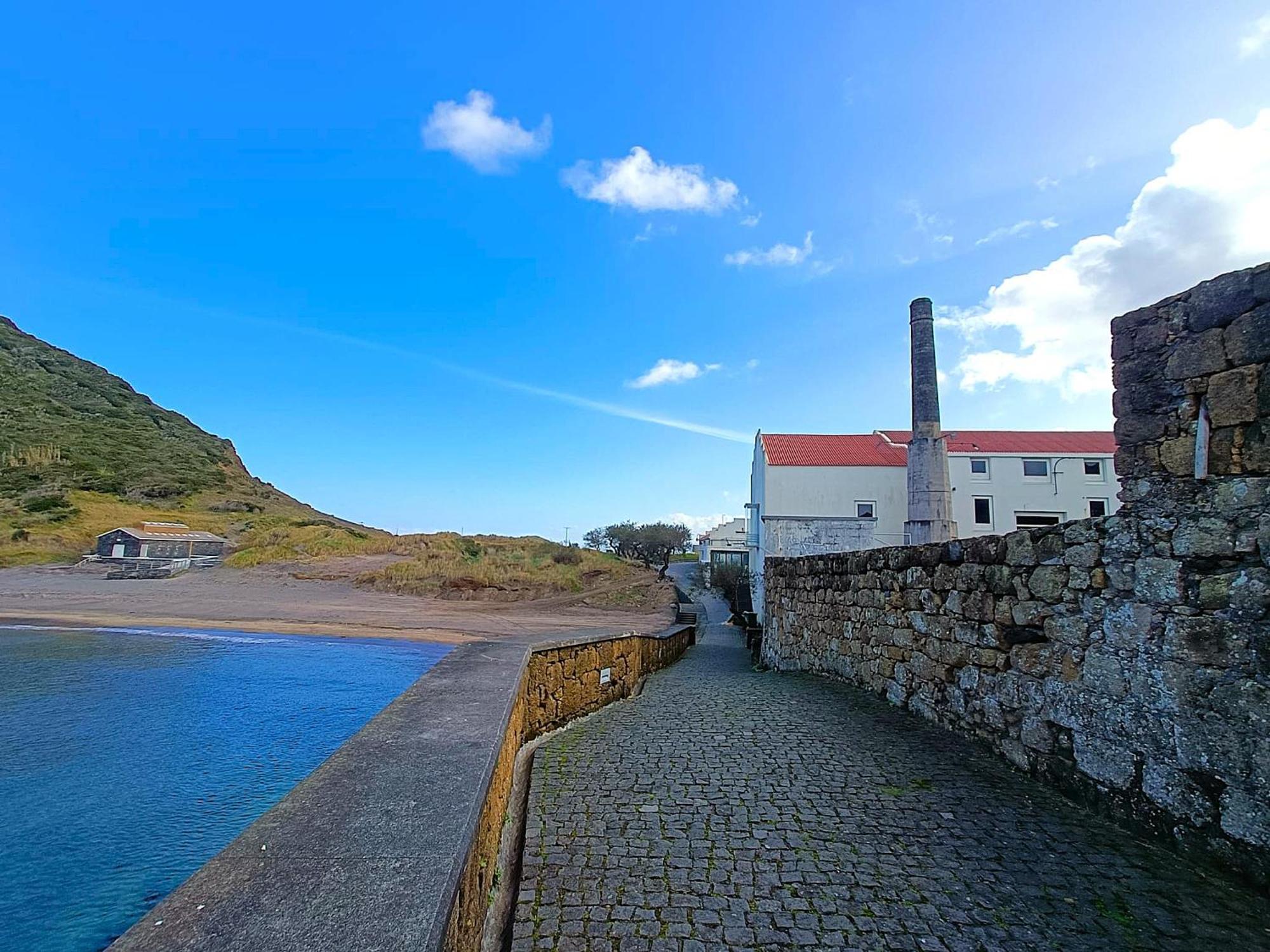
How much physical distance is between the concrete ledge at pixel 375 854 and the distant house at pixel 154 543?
2896 cm

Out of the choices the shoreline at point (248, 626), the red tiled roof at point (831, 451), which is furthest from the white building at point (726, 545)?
the shoreline at point (248, 626)

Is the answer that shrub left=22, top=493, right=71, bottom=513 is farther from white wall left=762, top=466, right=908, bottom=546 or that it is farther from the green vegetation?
white wall left=762, top=466, right=908, bottom=546

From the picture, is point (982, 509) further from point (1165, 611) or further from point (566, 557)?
point (1165, 611)

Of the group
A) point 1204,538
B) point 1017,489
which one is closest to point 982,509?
point 1017,489

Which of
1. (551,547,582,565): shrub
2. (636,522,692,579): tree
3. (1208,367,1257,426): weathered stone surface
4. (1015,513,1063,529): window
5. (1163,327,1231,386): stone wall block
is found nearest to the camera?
(1208,367,1257,426): weathered stone surface

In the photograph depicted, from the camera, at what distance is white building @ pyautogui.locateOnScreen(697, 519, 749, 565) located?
42.0 meters

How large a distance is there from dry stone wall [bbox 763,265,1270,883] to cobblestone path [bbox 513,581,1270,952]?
256mm

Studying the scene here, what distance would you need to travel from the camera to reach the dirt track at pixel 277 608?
16797mm

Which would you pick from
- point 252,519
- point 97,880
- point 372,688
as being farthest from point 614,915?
point 252,519

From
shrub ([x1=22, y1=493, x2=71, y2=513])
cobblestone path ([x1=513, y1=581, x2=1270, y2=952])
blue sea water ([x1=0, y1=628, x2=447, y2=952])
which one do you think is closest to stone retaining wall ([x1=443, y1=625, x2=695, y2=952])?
cobblestone path ([x1=513, y1=581, x2=1270, y2=952])

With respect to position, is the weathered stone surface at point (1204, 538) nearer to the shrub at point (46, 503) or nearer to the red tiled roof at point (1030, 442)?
the red tiled roof at point (1030, 442)

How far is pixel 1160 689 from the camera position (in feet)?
8.91

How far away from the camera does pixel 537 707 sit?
15.8 feet

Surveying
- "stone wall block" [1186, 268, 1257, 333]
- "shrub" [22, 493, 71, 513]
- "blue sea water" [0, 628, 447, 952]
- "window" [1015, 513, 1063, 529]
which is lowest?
"blue sea water" [0, 628, 447, 952]
